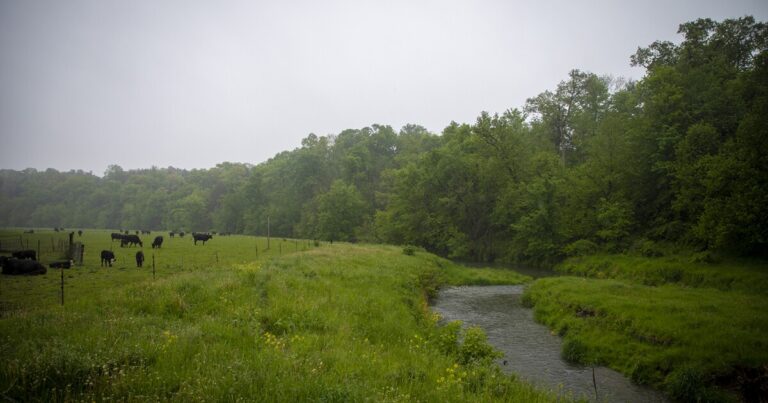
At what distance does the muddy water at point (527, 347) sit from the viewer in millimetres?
12312

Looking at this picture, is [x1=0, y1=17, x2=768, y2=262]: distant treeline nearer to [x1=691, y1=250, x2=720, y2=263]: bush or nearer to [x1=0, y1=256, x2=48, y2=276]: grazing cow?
[x1=691, y1=250, x2=720, y2=263]: bush

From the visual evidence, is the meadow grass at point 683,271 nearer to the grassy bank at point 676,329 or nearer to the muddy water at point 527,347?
the grassy bank at point 676,329

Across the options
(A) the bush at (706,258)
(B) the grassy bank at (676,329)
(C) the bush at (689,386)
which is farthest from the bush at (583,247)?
(C) the bush at (689,386)

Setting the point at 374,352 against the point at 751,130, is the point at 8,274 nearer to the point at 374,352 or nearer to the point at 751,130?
the point at 374,352

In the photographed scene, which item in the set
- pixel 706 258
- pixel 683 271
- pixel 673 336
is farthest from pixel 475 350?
pixel 706 258

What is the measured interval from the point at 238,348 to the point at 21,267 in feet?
87.9

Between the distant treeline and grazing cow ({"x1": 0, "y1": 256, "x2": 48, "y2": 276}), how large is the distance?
49178 mm

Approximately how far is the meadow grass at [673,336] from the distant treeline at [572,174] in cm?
1287

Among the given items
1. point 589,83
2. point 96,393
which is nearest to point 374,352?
point 96,393

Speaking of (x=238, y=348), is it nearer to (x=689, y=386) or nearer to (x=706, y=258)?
(x=689, y=386)

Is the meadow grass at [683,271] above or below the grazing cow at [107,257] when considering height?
below

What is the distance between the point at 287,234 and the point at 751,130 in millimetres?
96239

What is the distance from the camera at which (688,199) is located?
3331cm

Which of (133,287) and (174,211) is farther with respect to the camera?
(174,211)
